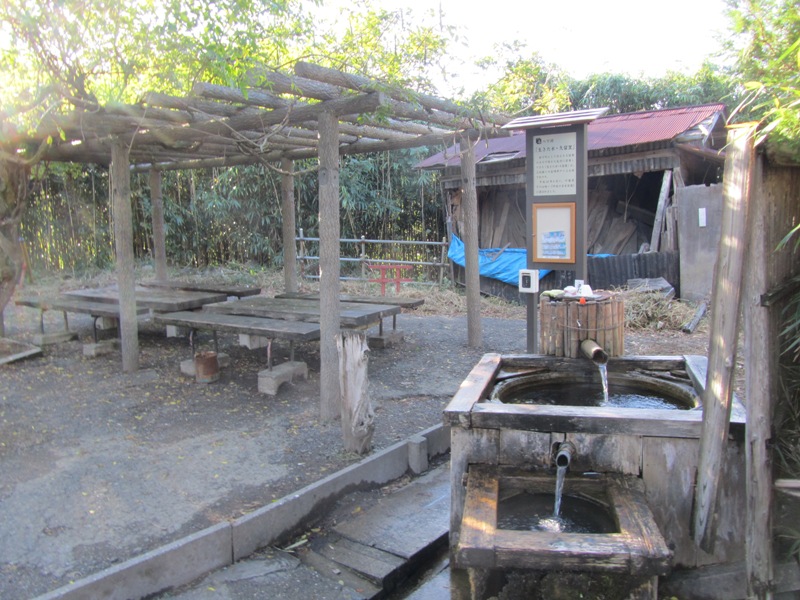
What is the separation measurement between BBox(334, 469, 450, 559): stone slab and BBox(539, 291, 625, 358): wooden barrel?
1.24 metres

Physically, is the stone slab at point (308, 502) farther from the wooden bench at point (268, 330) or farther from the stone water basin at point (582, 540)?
the wooden bench at point (268, 330)

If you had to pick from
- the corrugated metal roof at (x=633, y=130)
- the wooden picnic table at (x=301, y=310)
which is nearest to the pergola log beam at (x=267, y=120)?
the wooden picnic table at (x=301, y=310)

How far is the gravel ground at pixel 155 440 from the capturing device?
3.45 metres

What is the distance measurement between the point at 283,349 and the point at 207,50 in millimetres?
3854

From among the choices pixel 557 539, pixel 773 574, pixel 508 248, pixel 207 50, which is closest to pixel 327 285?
pixel 207 50

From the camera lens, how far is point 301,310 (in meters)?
6.96

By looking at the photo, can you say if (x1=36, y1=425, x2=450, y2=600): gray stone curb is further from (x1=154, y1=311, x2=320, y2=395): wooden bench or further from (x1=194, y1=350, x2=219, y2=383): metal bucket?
(x1=194, y1=350, x2=219, y2=383): metal bucket

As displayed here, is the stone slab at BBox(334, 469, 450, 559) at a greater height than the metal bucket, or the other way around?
the metal bucket

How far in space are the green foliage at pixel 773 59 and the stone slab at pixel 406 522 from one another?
2.66 m

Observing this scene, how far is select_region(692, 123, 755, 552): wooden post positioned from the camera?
247cm

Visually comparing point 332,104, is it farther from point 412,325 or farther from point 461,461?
point 412,325

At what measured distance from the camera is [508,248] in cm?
1217

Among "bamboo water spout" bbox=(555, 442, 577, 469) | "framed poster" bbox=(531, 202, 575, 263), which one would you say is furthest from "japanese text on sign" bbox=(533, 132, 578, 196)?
"bamboo water spout" bbox=(555, 442, 577, 469)

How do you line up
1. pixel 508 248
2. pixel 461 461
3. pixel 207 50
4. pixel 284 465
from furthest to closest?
1. pixel 508 248
2. pixel 207 50
3. pixel 284 465
4. pixel 461 461
